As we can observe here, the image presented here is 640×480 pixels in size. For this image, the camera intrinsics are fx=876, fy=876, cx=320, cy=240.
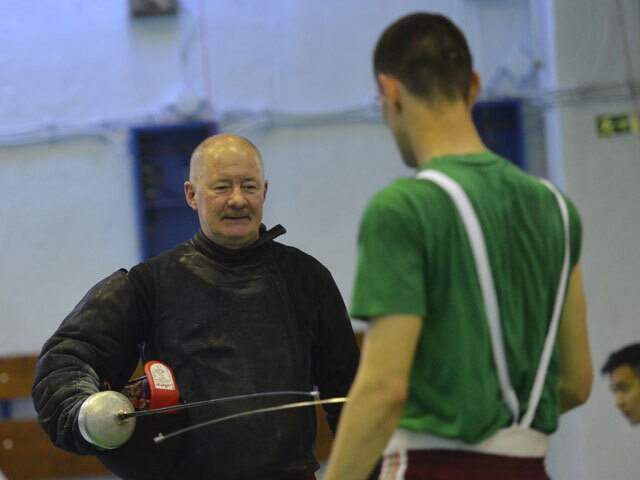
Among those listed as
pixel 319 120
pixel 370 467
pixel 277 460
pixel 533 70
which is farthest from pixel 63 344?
pixel 533 70

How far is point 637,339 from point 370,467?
4115mm

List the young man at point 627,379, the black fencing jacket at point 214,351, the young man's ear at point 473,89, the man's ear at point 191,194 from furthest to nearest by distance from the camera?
1. the young man at point 627,379
2. the man's ear at point 191,194
3. the black fencing jacket at point 214,351
4. the young man's ear at point 473,89

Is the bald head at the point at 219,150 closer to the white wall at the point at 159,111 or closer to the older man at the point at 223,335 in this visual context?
the older man at the point at 223,335

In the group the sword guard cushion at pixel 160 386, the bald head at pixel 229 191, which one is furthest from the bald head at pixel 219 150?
the sword guard cushion at pixel 160 386

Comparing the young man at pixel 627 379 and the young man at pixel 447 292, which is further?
the young man at pixel 627 379

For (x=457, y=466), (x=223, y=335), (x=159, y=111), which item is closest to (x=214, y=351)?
(x=223, y=335)

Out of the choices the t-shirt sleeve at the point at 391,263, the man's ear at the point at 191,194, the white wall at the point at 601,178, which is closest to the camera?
the t-shirt sleeve at the point at 391,263

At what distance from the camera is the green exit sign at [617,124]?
4.93 meters

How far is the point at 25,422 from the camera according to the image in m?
5.34

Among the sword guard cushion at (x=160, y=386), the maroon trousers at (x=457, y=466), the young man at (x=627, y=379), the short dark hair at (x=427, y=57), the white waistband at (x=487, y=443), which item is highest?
the short dark hair at (x=427, y=57)

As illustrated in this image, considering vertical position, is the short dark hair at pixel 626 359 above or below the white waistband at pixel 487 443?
below

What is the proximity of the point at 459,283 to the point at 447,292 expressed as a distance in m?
0.02

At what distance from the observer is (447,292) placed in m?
1.21

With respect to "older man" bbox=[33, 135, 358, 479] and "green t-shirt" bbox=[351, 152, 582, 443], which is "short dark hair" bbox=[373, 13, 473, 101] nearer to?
"green t-shirt" bbox=[351, 152, 582, 443]
